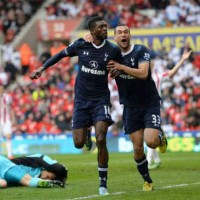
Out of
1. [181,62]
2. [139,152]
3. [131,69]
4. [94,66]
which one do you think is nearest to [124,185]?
[139,152]

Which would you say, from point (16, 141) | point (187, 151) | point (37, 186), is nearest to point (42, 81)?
point (16, 141)

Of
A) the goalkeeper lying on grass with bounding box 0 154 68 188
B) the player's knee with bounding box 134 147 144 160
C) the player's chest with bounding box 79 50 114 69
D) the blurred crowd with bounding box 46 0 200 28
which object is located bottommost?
the goalkeeper lying on grass with bounding box 0 154 68 188

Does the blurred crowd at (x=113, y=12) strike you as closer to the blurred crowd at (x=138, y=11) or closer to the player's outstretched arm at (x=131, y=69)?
the blurred crowd at (x=138, y=11)

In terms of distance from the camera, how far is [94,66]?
13062 millimetres

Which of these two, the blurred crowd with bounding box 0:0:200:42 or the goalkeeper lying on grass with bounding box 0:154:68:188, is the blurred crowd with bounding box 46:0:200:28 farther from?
the goalkeeper lying on grass with bounding box 0:154:68:188

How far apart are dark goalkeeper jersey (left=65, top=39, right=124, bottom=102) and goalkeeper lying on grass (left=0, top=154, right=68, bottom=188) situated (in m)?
1.45

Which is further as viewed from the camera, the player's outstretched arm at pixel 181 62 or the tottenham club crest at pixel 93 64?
the player's outstretched arm at pixel 181 62

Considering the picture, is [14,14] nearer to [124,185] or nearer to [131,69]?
[124,185]

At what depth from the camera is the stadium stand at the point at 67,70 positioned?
30094 millimetres

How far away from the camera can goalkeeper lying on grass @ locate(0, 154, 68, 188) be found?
13766mm

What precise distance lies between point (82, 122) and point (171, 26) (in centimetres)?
2175

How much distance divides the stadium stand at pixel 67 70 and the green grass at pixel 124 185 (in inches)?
357

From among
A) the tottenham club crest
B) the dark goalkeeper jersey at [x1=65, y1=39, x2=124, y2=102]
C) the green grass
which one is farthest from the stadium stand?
the tottenham club crest

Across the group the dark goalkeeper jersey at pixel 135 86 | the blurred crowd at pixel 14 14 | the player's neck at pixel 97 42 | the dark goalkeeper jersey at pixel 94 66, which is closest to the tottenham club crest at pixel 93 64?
the dark goalkeeper jersey at pixel 94 66
